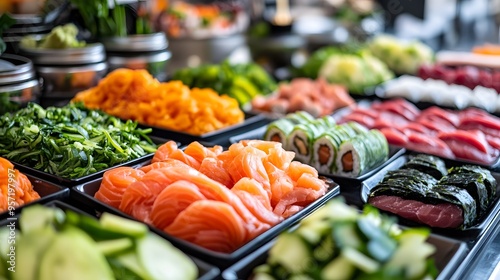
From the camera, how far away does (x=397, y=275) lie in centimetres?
107

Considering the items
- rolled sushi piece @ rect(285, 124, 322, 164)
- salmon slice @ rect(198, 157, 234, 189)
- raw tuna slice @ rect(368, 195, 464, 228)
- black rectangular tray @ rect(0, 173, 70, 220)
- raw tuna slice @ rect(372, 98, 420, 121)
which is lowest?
raw tuna slice @ rect(372, 98, 420, 121)

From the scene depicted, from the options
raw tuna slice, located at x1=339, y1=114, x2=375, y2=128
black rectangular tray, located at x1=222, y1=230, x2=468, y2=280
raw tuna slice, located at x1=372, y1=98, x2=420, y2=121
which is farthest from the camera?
raw tuna slice, located at x1=372, y1=98, x2=420, y2=121

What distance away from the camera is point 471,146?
2.48m

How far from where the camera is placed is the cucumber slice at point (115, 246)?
1.10m

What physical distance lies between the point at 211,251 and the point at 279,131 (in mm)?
1127

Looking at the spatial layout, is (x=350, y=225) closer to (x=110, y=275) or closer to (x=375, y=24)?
(x=110, y=275)

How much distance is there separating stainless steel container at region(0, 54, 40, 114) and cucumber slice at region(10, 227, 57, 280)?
152cm

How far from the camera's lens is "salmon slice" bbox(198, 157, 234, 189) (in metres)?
1.76

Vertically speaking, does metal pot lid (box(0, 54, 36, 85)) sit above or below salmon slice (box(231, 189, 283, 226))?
above

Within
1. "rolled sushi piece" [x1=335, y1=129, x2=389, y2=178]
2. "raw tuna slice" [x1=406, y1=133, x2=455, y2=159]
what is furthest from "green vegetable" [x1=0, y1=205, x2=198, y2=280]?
"raw tuna slice" [x1=406, y1=133, x2=455, y2=159]

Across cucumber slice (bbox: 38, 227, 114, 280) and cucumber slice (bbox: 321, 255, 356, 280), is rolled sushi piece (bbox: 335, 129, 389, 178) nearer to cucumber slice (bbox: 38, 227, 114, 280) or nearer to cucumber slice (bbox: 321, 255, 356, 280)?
cucumber slice (bbox: 321, 255, 356, 280)

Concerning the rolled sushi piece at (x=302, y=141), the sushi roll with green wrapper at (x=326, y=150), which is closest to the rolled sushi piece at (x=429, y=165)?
the sushi roll with green wrapper at (x=326, y=150)

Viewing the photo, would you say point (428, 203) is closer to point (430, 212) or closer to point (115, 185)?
point (430, 212)

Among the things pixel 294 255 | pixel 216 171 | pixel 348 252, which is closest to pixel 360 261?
pixel 348 252
